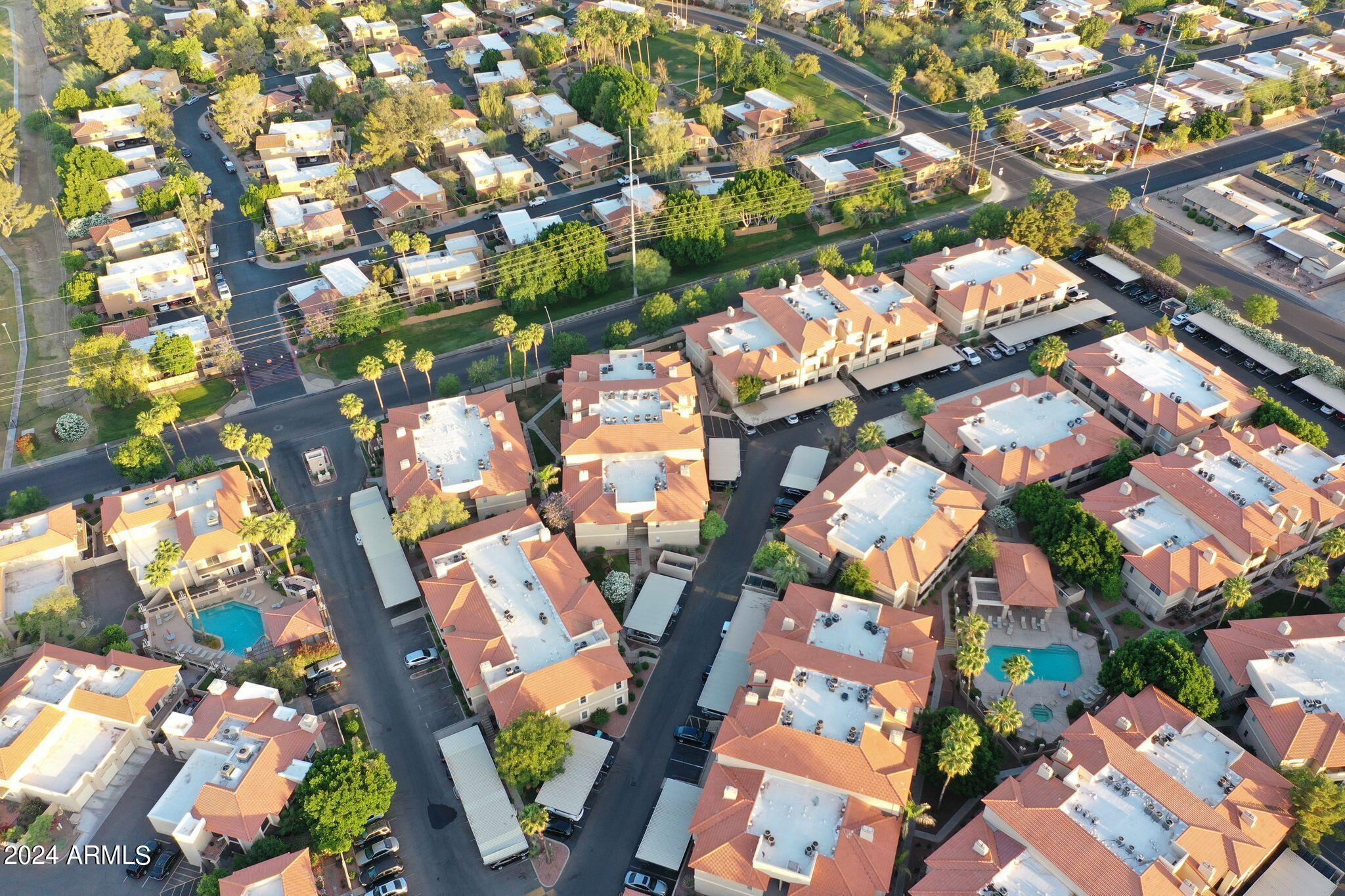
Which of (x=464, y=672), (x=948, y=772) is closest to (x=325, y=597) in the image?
(x=464, y=672)

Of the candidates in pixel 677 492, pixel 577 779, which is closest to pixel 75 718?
pixel 577 779

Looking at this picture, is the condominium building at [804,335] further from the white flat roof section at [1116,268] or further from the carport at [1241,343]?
the carport at [1241,343]

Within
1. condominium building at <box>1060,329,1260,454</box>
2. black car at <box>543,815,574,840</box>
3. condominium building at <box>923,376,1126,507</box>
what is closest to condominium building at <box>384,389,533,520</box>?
black car at <box>543,815,574,840</box>

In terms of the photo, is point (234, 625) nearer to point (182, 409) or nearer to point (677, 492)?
point (182, 409)

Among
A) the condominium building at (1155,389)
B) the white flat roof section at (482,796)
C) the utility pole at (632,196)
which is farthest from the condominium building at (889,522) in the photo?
the utility pole at (632,196)

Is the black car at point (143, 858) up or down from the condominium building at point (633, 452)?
down

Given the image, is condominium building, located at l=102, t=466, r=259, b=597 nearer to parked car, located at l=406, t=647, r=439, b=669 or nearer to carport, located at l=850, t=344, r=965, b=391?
parked car, located at l=406, t=647, r=439, b=669
